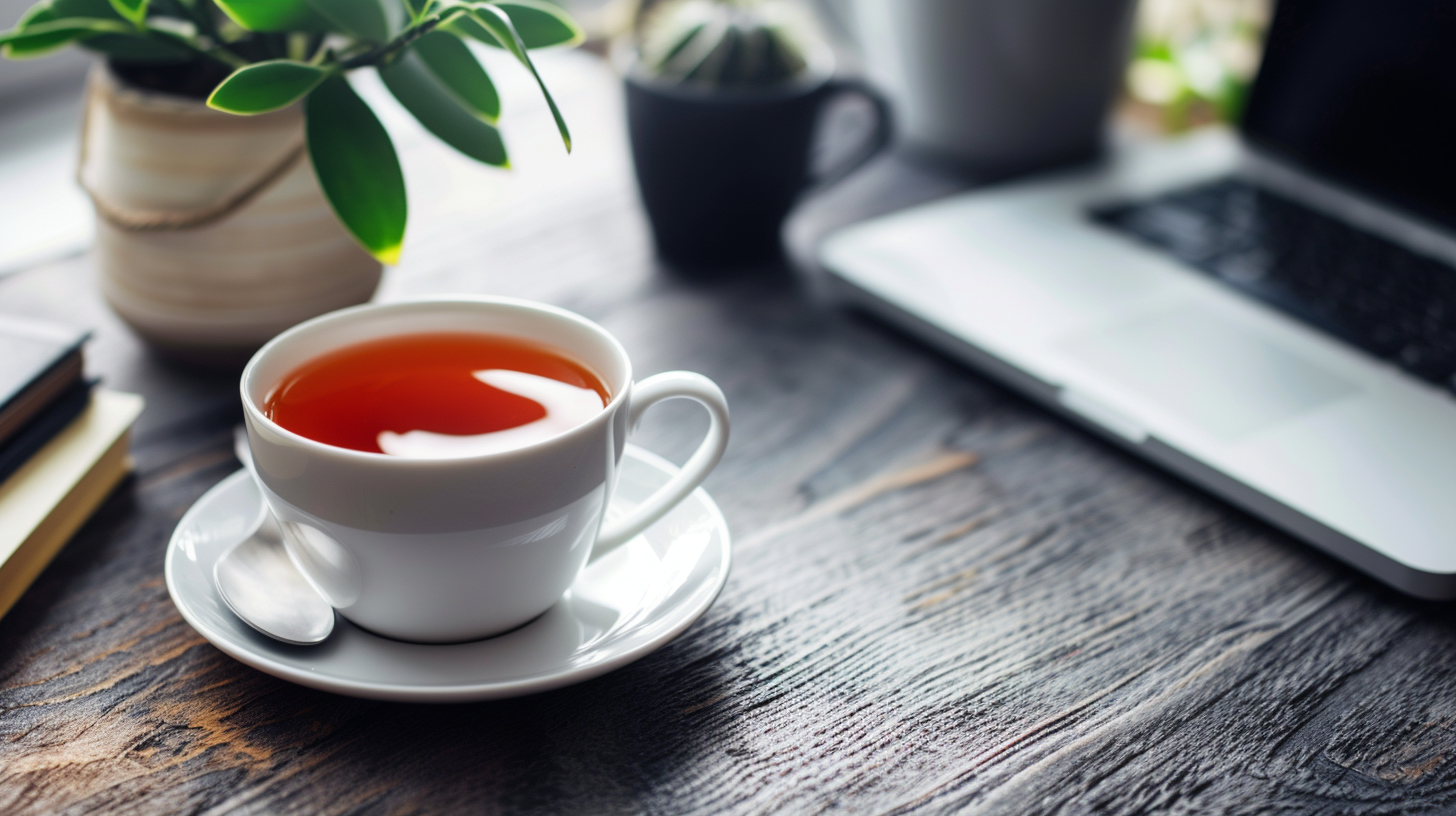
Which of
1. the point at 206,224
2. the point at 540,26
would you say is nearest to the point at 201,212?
the point at 206,224

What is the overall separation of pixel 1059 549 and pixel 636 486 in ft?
0.77

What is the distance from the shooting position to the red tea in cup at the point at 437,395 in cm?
44

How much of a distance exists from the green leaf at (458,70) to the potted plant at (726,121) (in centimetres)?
27

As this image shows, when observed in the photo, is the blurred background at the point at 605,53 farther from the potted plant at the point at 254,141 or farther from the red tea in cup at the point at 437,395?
the red tea in cup at the point at 437,395

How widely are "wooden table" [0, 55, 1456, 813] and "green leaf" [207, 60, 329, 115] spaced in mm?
229

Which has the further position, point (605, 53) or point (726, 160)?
point (605, 53)

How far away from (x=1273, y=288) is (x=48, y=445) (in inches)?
31.2

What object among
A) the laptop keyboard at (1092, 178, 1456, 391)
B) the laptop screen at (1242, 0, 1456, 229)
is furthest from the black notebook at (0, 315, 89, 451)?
the laptop screen at (1242, 0, 1456, 229)

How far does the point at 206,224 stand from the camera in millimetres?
598

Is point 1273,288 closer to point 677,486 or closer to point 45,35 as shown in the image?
point 677,486

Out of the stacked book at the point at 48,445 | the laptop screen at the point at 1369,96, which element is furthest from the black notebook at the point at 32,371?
the laptop screen at the point at 1369,96

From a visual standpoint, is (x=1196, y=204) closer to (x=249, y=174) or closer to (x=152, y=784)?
(x=249, y=174)

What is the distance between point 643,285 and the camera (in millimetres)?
832

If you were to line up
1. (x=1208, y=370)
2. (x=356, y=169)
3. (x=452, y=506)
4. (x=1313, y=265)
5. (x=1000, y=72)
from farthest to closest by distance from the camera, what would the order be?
(x=1000, y=72), (x=1313, y=265), (x=1208, y=370), (x=356, y=169), (x=452, y=506)
